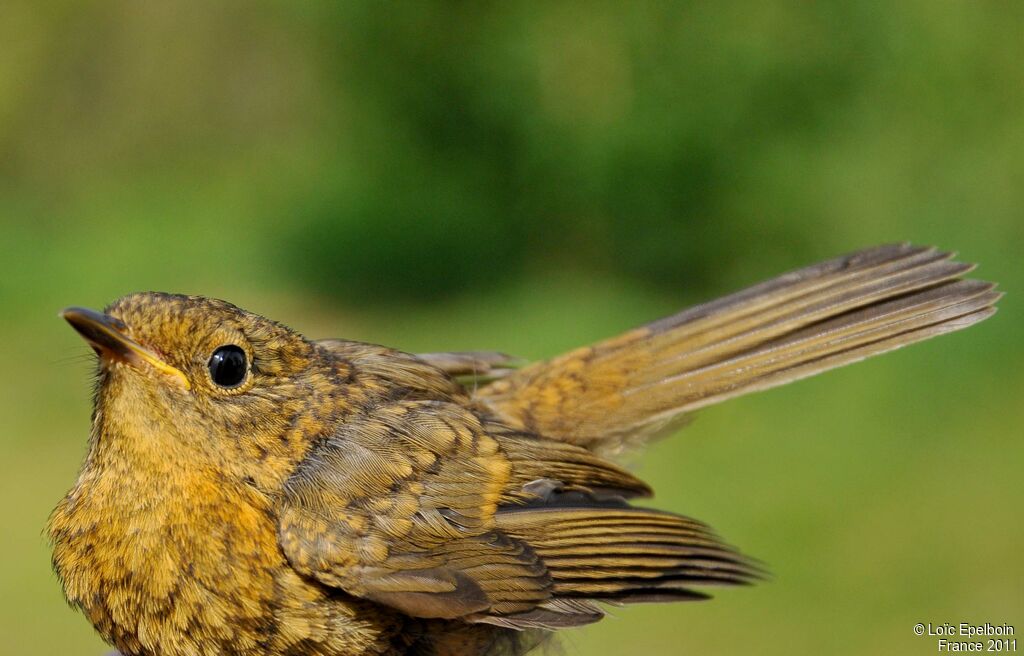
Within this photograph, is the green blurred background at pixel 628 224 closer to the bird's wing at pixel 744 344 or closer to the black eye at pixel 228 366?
the bird's wing at pixel 744 344

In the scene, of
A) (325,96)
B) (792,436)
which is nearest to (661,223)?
(792,436)

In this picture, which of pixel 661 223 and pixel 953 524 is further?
pixel 661 223

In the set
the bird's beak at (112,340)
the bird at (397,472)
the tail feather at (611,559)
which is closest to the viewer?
the bird's beak at (112,340)

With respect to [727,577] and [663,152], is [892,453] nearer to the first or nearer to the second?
[663,152]

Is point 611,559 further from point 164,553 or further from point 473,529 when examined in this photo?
point 164,553

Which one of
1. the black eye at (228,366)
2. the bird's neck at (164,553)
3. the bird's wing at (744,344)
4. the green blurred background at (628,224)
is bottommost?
the bird's neck at (164,553)

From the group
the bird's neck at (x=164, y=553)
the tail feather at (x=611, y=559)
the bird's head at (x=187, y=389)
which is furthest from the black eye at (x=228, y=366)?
the tail feather at (x=611, y=559)
